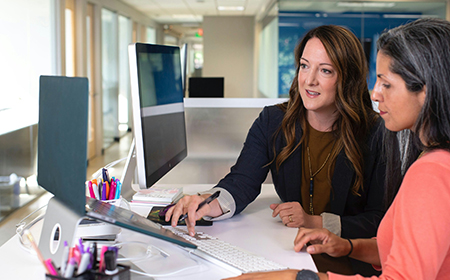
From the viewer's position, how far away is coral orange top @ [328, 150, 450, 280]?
770 mm

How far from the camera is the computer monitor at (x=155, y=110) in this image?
44.9 inches

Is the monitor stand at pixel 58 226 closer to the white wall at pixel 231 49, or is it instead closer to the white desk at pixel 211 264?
the white desk at pixel 211 264

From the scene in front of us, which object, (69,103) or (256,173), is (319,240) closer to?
(256,173)

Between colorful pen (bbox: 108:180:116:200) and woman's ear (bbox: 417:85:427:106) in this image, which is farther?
colorful pen (bbox: 108:180:116:200)

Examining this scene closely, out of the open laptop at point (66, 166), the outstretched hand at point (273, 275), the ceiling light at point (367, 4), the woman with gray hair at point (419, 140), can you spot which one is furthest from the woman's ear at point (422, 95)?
the ceiling light at point (367, 4)

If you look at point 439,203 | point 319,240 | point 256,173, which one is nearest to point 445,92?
point 439,203

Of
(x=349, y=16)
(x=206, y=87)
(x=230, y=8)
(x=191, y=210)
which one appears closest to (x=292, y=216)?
(x=191, y=210)

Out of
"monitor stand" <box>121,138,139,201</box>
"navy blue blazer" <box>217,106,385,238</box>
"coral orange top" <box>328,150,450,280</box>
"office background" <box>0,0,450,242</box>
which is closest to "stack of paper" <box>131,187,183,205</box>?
"monitor stand" <box>121,138,139,201</box>

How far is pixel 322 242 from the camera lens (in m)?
1.18

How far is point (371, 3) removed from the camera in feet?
19.7

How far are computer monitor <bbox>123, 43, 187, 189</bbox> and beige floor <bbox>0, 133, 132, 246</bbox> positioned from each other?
2.27 feet

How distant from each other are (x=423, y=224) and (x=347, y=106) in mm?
851

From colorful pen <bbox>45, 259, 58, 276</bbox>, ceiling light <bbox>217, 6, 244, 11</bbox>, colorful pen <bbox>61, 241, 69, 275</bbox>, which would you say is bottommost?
colorful pen <bbox>45, 259, 58, 276</bbox>

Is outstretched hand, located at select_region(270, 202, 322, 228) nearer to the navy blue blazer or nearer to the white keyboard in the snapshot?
the navy blue blazer
